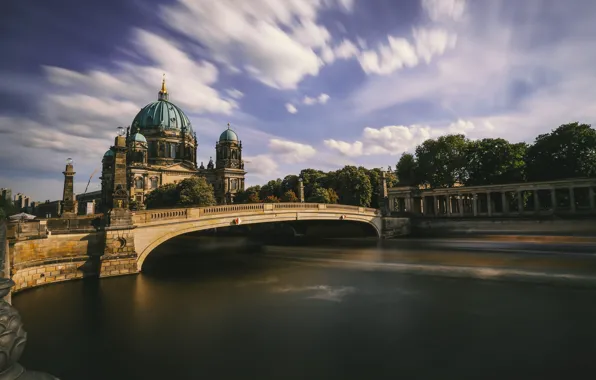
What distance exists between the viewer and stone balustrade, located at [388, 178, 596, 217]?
40.9 meters

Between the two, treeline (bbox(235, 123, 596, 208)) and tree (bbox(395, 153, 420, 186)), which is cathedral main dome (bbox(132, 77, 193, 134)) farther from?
tree (bbox(395, 153, 420, 186))

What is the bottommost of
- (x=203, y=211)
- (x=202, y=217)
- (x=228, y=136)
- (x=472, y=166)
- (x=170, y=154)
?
(x=202, y=217)

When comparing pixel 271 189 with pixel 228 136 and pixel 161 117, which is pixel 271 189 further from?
pixel 161 117

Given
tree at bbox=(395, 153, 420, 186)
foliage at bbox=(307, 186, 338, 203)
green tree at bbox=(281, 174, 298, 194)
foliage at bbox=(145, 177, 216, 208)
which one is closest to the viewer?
foliage at bbox=(307, 186, 338, 203)

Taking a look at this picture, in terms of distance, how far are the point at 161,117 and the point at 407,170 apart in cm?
6416

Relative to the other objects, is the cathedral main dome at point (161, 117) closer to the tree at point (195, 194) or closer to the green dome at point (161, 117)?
the green dome at point (161, 117)

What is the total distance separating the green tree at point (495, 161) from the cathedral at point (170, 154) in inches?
2057

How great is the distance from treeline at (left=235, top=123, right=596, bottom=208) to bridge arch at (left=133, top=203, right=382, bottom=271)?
22.2 metres

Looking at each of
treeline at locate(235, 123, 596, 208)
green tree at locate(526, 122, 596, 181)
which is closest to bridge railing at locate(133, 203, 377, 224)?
→ treeline at locate(235, 123, 596, 208)

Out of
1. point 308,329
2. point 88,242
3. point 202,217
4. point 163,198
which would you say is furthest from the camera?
point 163,198

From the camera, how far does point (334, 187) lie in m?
56.5

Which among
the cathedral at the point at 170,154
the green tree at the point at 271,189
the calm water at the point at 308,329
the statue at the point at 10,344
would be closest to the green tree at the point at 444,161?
the green tree at the point at 271,189

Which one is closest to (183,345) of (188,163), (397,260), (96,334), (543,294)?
(96,334)

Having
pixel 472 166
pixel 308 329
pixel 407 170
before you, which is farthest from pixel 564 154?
pixel 308 329
